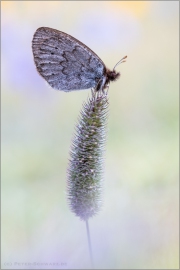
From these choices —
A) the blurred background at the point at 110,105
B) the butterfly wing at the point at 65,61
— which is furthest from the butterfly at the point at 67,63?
the blurred background at the point at 110,105

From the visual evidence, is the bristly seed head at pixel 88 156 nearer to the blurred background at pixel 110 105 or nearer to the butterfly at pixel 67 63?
the butterfly at pixel 67 63

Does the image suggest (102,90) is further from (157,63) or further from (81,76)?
(157,63)

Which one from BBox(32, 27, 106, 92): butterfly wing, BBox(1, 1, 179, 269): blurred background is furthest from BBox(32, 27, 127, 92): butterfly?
BBox(1, 1, 179, 269): blurred background

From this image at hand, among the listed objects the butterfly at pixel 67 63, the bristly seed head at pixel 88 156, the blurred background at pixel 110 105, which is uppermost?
the butterfly at pixel 67 63

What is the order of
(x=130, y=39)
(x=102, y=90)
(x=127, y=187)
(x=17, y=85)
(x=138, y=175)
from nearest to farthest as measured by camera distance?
(x=102, y=90) < (x=127, y=187) < (x=138, y=175) < (x=17, y=85) < (x=130, y=39)

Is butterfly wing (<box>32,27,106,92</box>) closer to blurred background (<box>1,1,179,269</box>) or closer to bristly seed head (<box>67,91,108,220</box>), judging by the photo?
bristly seed head (<box>67,91,108,220</box>)

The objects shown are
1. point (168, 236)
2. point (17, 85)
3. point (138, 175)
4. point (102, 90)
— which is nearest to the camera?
point (102, 90)

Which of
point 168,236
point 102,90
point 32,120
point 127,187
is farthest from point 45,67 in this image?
point 32,120
